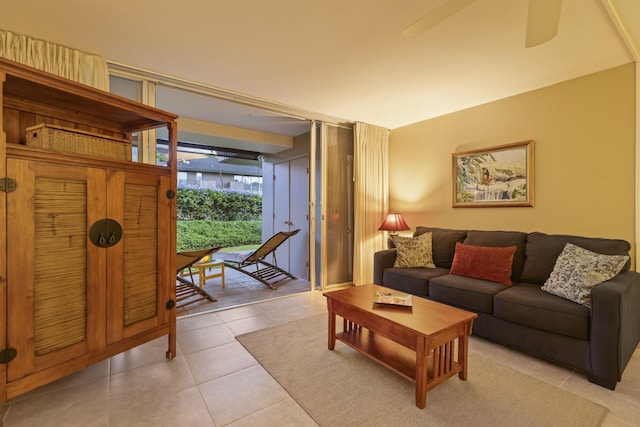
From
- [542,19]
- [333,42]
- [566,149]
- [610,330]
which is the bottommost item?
[610,330]

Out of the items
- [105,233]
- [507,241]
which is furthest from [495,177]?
[105,233]

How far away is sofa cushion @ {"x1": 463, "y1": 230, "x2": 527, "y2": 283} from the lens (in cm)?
285

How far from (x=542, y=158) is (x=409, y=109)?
1.56 metres

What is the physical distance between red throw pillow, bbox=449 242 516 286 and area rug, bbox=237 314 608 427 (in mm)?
816

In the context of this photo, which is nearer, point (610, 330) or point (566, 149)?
point (610, 330)

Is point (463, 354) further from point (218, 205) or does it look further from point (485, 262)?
point (218, 205)

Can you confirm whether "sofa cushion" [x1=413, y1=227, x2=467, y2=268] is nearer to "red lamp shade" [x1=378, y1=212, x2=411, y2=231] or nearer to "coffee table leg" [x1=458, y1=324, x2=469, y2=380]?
"red lamp shade" [x1=378, y1=212, x2=411, y2=231]

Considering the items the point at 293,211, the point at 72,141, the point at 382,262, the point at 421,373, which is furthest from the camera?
the point at 293,211

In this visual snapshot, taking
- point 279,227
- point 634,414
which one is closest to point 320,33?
point 634,414

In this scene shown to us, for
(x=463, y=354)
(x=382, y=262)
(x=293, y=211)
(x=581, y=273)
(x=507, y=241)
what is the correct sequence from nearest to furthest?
1. (x=463, y=354)
2. (x=581, y=273)
3. (x=507, y=241)
4. (x=382, y=262)
5. (x=293, y=211)

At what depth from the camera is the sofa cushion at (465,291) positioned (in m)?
2.48

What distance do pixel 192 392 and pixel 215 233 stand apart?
628 cm

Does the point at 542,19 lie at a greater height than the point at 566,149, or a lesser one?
greater

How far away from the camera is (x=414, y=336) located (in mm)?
1708
